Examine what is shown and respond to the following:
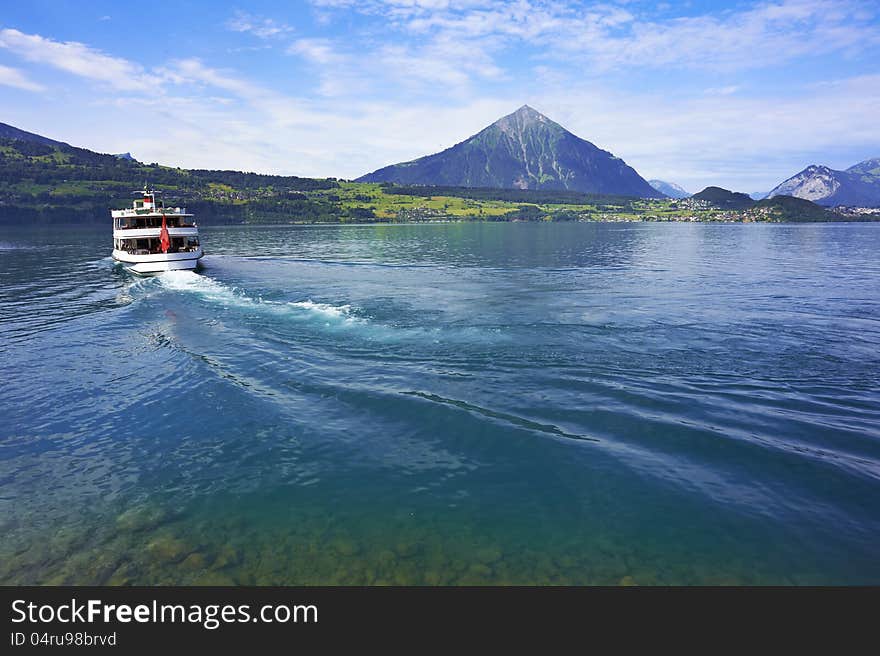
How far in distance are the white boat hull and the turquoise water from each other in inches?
1134

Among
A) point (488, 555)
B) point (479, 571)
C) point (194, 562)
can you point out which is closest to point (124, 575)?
point (194, 562)

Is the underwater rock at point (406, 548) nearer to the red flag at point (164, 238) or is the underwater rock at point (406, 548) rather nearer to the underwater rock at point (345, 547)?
the underwater rock at point (345, 547)

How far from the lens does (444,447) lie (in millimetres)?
21484

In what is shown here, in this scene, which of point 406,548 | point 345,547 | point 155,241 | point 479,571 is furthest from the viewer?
point 155,241

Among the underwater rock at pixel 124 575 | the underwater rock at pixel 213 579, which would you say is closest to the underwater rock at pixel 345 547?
the underwater rock at pixel 213 579

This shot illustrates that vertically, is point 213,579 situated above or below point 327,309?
below

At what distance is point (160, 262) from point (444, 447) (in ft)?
223

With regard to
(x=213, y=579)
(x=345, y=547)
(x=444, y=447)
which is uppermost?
(x=444, y=447)

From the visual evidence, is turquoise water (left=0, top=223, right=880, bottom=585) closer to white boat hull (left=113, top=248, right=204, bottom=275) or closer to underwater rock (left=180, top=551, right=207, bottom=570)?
underwater rock (left=180, top=551, right=207, bottom=570)

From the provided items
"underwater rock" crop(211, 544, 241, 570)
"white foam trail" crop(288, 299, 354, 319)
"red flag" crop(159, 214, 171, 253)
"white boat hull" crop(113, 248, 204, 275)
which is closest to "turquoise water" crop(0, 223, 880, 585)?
"underwater rock" crop(211, 544, 241, 570)

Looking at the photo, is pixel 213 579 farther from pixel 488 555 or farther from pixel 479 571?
pixel 488 555
